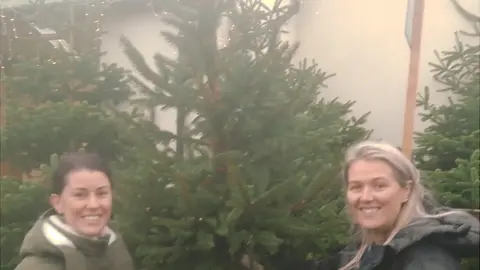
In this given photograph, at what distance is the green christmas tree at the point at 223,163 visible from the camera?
2064 millimetres

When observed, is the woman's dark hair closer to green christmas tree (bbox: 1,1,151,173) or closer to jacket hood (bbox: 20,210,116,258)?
jacket hood (bbox: 20,210,116,258)

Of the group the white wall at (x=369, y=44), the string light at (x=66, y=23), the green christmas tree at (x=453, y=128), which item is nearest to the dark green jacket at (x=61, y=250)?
the white wall at (x=369, y=44)

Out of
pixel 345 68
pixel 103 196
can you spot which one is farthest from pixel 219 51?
pixel 345 68

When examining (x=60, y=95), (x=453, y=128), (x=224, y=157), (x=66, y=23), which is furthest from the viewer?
(x=66, y=23)

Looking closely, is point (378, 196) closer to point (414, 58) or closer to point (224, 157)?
point (224, 157)

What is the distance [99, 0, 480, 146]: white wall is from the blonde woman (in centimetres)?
134

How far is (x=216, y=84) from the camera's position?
7.01 ft

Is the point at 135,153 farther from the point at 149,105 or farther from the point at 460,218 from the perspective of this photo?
the point at 460,218

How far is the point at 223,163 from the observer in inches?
82.8

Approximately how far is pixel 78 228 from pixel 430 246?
41.8 inches

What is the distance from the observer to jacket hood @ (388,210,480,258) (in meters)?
1.57

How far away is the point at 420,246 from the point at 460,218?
168mm

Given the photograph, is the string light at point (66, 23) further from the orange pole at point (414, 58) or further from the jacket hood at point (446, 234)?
the jacket hood at point (446, 234)

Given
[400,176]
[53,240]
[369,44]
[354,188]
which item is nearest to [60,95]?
[53,240]
